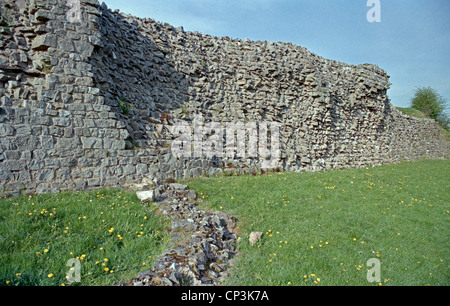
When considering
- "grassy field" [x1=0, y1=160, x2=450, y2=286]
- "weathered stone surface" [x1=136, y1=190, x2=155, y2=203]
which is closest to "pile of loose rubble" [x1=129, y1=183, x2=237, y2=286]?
"weathered stone surface" [x1=136, y1=190, x2=155, y2=203]

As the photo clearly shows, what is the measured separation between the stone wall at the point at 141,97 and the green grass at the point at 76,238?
136 centimetres

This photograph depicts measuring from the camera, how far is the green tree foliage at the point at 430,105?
37.8m

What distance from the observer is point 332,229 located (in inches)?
244

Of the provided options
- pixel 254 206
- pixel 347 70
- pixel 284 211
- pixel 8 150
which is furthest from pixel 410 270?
pixel 347 70

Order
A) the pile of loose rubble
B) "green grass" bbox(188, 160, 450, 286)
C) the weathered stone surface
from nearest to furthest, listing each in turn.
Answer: the pile of loose rubble < "green grass" bbox(188, 160, 450, 286) < the weathered stone surface

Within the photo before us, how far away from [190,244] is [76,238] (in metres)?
2.03

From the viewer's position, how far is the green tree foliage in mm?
37844

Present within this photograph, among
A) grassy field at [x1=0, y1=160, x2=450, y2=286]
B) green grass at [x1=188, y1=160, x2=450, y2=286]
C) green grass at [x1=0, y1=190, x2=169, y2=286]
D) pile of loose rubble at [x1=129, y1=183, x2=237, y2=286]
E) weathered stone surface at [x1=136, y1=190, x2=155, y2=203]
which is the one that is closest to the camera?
green grass at [x1=0, y1=190, x2=169, y2=286]

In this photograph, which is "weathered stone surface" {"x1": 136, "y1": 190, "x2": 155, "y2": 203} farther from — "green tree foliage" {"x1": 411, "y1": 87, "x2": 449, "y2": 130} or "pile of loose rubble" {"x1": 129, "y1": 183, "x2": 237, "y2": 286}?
"green tree foliage" {"x1": 411, "y1": 87, "x2": 449, "y2": 130}

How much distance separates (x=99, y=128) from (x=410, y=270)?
806 cm

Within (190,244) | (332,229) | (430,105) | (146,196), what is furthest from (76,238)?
(430,105)

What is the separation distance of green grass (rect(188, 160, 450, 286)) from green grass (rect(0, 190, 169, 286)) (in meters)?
1.80

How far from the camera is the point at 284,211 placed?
7188 mm
